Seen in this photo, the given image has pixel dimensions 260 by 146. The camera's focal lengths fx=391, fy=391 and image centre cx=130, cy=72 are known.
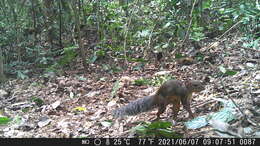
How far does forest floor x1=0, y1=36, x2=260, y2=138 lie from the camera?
3764 mm

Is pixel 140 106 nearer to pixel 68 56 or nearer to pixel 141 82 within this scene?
pixel 141 82

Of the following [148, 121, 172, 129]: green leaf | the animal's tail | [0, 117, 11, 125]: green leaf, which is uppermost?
[148, 121, 172, 129]: green leaf

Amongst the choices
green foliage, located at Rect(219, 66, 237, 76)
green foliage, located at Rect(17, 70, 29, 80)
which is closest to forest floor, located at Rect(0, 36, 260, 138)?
green foliage, located at Rect(219, 66, 237, 76)

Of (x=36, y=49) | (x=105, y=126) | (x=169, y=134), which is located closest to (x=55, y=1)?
(x=36, y=49)

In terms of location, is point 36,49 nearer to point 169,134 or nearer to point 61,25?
point 61,25

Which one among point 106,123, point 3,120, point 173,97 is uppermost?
point 173,97

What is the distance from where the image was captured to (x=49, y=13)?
9.66 metres

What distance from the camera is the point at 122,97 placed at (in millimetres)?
5402

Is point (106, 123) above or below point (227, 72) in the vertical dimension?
below

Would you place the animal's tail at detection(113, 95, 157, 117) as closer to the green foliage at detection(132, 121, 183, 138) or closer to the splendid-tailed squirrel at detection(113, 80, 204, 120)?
the splendid-tailed squirrel at detection(113, 80, 204, 120)

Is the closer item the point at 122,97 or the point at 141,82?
the point at 122,97

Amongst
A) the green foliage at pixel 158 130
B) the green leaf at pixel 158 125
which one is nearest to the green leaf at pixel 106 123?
the green foliage at pixel 158 130

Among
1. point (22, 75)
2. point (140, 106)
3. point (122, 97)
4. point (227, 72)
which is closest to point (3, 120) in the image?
point (122, 97)

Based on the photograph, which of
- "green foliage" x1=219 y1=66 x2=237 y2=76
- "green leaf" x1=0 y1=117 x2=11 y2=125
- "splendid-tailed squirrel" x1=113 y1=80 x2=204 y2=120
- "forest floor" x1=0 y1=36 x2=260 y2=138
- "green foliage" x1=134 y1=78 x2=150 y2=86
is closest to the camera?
"forest floor" x1=0 y1=36 x2=260 y2=138
